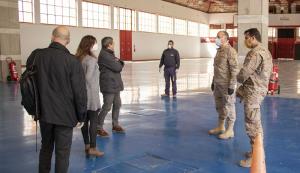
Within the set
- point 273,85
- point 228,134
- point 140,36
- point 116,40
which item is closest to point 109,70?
point 228,134

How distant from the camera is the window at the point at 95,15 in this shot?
28886 mm

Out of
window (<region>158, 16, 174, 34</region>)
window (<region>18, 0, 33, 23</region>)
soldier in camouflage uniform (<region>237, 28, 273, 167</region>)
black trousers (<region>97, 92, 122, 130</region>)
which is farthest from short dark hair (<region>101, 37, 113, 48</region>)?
window (<region>158, 16, 174, 34</region>)

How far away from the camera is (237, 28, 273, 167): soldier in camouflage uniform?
4965 mm

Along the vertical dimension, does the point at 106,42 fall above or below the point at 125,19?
below

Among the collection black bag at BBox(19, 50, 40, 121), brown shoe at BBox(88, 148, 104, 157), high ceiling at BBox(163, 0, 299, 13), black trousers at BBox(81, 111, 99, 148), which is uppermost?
high ceiling at BBox(163, 0, 299, 13)

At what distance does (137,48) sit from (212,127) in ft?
97.0

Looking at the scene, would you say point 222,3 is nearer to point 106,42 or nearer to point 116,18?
point 116,18

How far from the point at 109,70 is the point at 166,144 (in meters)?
1.62

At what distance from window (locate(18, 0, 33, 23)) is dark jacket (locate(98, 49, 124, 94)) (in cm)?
1886

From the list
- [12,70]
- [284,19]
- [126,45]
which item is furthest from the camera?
[284,19]

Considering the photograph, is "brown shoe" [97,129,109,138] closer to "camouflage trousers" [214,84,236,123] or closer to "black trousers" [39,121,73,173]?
"camouflage trousers" [214,84,236,123]

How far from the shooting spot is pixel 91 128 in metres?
5.46

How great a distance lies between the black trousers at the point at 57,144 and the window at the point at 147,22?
33.3 metres

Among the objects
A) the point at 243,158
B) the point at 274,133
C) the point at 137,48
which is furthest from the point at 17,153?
the point at 137,48
